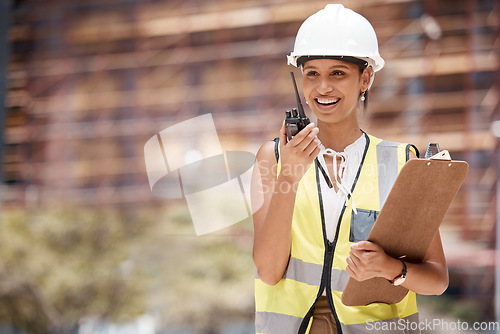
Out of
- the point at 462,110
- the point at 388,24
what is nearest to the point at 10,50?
the point at 388,24

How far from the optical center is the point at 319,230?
49.3 inches

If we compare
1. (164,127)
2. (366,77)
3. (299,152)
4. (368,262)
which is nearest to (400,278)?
(368,262)

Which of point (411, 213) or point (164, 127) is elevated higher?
point (411, 213)

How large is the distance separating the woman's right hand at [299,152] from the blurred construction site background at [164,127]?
295 cm

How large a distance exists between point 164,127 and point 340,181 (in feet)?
11.0

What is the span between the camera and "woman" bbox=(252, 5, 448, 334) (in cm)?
120

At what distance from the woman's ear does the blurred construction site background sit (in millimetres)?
2714

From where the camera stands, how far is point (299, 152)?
3.77 feet

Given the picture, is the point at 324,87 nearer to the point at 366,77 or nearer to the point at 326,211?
the point at 366,77

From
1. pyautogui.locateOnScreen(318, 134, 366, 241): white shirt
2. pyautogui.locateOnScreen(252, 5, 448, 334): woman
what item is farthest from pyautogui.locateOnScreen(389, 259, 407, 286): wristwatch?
pyautogui.locateOnScreen(318, 134, 366, 241): white shirt

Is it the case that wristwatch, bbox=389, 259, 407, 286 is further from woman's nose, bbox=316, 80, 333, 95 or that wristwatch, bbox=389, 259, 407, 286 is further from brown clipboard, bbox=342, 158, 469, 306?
woman's nose, bbox=316, 80, 333, 95

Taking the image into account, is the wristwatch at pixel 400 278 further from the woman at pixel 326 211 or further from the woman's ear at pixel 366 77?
the woman's ear at pixel 366 77

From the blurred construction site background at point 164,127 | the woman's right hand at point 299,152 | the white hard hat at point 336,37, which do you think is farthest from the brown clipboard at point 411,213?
the blurred construction site background at point 164,127

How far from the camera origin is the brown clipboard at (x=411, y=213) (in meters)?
1.11
